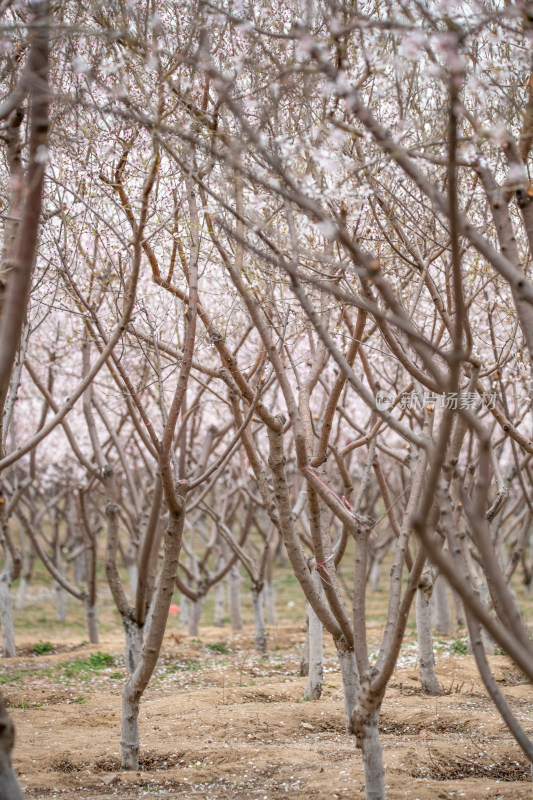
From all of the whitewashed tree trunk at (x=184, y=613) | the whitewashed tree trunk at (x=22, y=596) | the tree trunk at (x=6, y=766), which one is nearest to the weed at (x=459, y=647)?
the whitewashed tree trunk at (x=184, y=613)

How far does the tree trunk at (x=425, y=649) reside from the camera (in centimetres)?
820

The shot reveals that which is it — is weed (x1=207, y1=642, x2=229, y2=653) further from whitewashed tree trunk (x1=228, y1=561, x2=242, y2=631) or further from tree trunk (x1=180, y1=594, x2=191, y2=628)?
tree trunk (x1=180, y1=594, x2=191, y2=628)

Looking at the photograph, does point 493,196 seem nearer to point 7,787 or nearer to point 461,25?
point 461,25

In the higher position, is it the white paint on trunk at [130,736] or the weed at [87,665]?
the white paint on trunk at [130,736]

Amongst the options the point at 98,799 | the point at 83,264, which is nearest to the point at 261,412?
the point at 98,799

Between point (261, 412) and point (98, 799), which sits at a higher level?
point (261, 412)

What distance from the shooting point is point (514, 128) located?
5.40 m

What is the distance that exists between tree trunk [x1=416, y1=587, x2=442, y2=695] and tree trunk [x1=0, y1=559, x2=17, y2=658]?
278 inches

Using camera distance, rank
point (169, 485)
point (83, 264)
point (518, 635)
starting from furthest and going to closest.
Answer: point (83, 264) → point (169, 485) → point (518, 635)

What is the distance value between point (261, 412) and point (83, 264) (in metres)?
4.23

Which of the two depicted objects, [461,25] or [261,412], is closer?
[461,25]

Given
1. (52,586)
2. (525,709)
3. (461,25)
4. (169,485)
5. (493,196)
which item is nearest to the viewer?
(461,25)

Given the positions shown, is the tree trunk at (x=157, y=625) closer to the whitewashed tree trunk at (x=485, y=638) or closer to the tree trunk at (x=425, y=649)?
the tree trunk at (x=425, y=649)

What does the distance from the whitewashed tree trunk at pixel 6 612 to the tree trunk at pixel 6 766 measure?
9393 millimetres
